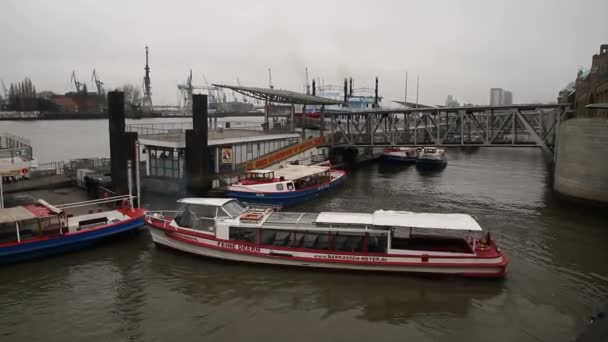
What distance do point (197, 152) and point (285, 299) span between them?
17.4 metres

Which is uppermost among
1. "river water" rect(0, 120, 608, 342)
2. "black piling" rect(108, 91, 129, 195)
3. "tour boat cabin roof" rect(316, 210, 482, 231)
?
"black piling" rect(108, 91, 129, 195)

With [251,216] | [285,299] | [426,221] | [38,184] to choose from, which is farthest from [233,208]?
[38,184]

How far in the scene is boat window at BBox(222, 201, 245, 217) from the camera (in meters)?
20.8

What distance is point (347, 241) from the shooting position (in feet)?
61.5

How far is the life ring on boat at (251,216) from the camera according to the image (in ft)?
64.4

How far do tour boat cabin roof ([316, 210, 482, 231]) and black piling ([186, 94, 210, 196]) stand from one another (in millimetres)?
14492

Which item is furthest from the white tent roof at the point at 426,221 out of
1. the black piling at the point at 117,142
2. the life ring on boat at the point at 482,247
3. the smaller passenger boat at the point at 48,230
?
the black piling at the point at 117,142

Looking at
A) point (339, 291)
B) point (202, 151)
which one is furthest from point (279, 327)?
point (202, 151)

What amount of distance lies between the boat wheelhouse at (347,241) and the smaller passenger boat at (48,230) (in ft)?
9.31

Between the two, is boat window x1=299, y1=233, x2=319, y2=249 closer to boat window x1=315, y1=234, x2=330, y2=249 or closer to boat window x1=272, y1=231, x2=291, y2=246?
boat window x1=315, y1=234, x2=330, y2=249

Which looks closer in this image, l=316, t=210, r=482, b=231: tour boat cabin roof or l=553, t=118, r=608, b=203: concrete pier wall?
l=316, t=210, r=482, b=231: tour boat cabin roof

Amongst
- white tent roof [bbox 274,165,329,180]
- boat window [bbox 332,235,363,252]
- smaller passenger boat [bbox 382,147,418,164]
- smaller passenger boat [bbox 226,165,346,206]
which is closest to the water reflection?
boat window [bbox 332,235,363,252]

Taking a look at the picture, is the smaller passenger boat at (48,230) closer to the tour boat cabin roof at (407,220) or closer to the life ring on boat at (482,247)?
the tour boat cabin roof at (407,220)

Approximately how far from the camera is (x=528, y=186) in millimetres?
41000
